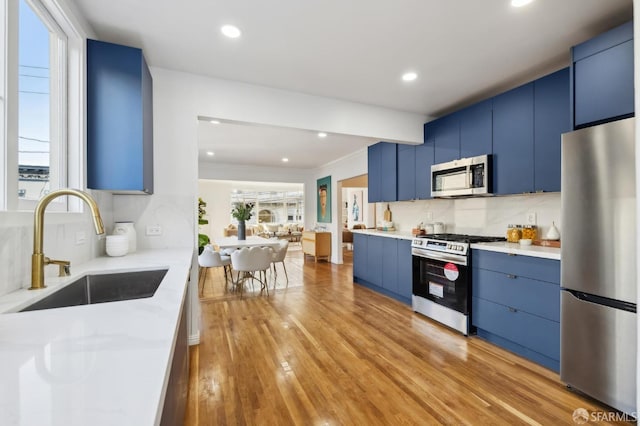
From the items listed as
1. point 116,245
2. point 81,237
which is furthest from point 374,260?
point 81,237

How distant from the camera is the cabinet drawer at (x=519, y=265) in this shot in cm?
215

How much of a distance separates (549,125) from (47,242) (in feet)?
11.7

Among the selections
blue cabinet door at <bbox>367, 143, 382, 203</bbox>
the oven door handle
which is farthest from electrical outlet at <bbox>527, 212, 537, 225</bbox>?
blue cabinet door at <bbox>367, 143, 382, 203</bbox>

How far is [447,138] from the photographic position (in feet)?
11.3

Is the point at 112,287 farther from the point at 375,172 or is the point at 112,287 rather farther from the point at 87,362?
the point at 375,172

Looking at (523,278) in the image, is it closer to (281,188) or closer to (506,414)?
(506,414)

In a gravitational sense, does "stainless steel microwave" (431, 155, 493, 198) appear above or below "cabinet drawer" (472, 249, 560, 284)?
above

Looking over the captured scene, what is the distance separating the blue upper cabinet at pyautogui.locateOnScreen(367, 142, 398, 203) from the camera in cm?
432

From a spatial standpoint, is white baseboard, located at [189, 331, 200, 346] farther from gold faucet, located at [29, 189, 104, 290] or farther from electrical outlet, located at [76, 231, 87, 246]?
gold faucet, located at [29, 189, 104, 290]

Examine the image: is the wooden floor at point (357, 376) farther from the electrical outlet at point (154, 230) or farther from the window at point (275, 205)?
the window at point (275, 205)

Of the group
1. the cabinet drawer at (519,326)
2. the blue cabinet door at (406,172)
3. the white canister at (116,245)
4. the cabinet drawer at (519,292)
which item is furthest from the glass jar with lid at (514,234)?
the white canister at (116,245)

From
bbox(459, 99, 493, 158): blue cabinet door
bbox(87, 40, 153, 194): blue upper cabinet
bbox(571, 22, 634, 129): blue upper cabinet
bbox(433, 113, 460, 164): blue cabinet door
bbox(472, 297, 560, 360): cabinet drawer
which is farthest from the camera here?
bbox(433, 113, 460, 164): blue cabinet door

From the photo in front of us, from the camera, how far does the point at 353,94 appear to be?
317 centimetres

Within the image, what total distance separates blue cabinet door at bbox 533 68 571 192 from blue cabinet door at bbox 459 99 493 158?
0.44m
